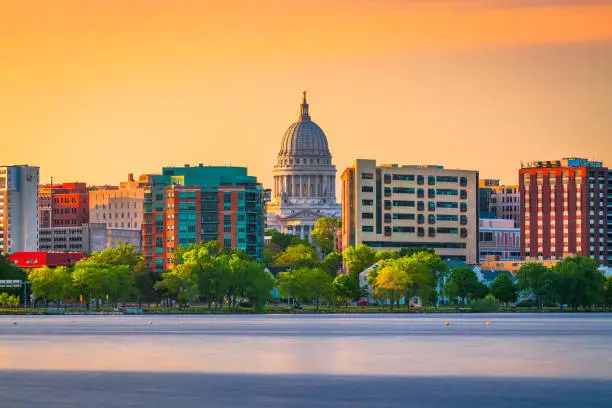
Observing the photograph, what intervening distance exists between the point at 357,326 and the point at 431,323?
13.8m

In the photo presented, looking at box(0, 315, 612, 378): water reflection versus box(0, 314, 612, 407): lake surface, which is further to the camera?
box(0, 315, 612, 378): water reflection

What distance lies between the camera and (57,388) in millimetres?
87938

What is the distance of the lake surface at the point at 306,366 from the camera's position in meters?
83.1

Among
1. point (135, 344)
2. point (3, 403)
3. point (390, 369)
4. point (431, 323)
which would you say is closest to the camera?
point (3, 403)

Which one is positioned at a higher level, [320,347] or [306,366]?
[320,347]

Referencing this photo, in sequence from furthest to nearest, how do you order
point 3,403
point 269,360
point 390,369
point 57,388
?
point 269,360
point 390,369
point 57,388
point 3,403

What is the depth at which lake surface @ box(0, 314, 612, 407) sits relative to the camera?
273 feet

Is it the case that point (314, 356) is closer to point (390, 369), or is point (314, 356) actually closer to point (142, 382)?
point (390, 369)

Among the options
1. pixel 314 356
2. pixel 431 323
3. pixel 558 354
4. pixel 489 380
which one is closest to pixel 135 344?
pixel 314 356

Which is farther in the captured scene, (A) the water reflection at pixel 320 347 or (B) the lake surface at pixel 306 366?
(A) the water reflection at pixel 320 347

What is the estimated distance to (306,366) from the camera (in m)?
102

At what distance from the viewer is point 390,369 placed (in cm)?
9981

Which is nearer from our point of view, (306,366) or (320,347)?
(306,366)

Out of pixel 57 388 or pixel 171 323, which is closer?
pixel 57 388
